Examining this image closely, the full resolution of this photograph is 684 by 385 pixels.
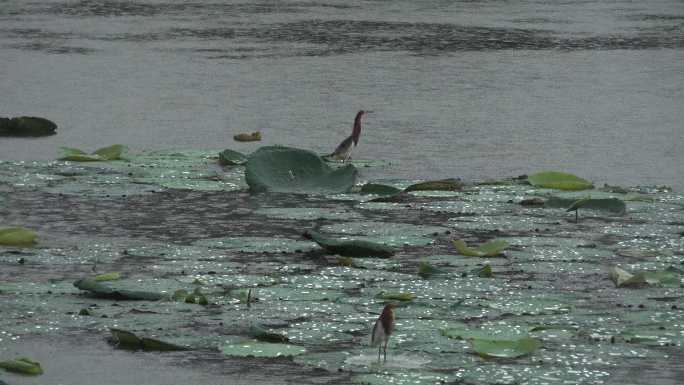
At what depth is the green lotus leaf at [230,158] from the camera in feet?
30.7

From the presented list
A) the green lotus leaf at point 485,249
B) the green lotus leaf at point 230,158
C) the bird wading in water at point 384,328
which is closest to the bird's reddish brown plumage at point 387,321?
the bird wading in water at point 384,328

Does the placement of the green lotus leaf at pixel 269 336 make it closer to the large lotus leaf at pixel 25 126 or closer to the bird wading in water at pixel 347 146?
the bird wading in water at pixel 347 146

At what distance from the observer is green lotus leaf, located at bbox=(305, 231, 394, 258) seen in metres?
6.74

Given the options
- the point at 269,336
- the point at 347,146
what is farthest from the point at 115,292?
the point at 347,146

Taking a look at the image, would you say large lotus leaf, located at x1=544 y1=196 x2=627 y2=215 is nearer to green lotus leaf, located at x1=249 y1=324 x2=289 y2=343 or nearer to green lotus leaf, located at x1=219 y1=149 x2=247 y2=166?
green lotus leaf, located at x1=219 y1=149 x2=247 y2=166

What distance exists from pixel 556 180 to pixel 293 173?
4.81ft

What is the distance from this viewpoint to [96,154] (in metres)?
9.43

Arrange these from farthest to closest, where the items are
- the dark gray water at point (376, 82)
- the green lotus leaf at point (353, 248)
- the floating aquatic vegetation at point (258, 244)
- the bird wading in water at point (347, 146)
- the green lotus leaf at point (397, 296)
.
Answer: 1. the dark gray water at point (376, 82)
2. the bird wading in water at point (347, 146)
3. the floating aquatic vegetation at point (258, 244)
4. the green lotus leaf at point (353, 248)
5. the green lotus leaf at point (397, 296)

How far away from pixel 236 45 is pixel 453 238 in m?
10.0

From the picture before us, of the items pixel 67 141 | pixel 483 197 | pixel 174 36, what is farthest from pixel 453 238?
pixel 174 36

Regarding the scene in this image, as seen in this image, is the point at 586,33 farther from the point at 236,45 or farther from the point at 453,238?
the point at 453,238

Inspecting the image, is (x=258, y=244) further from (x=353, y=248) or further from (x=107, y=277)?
(x=107, y=277)

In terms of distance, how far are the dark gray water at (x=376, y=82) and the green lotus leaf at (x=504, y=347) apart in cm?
395

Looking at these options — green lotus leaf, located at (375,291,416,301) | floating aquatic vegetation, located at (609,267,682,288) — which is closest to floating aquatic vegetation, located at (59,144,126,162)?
green lotus leaf, located at (375,291,416,301)
